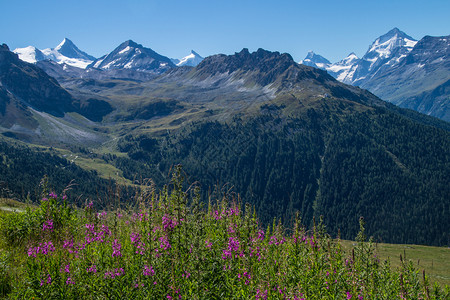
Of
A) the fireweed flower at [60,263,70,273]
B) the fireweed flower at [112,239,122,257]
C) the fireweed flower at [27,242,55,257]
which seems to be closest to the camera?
the fireweed flower at [60,263,70,273]

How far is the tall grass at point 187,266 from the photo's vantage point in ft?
25.6

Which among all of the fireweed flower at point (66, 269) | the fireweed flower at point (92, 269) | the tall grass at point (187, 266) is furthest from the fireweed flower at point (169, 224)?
the fireweed flower at point (66, 269)

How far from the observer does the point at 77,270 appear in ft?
27.3

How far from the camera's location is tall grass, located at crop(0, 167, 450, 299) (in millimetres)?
7812

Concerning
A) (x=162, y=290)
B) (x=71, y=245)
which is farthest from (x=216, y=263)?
(x=71, y=245)

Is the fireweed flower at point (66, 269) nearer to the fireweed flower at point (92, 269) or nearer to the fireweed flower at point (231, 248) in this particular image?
the fireweed flower at point (92, 269)

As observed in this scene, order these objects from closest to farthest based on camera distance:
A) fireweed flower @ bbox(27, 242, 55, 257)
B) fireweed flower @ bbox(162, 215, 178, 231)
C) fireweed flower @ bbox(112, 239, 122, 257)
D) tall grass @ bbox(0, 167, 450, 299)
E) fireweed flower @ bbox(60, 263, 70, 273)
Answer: tall grass @ bbox(0, 167, 450, 299) < fireweed flower @ bbox(60, 263, 70, 273) < fireweed flower @ bbox(112, 239, 122, 257) < fireweed flower @ bbox(162, 215, 178, 231) < fireweed flower @ bbox(27, 242, 55, 257)

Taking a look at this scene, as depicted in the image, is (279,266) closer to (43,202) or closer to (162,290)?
(162,290)

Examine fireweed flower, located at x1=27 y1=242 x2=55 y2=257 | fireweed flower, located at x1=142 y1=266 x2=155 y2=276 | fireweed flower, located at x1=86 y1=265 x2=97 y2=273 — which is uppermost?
fireweed flower, located at x1=142 y1=266 x2=155 y2=276

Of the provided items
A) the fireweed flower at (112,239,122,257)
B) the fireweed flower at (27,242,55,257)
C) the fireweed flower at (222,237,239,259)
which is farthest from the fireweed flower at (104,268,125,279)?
the fireweed flower at (222,237,239,259)

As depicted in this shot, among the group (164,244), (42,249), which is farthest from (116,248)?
(42,249)

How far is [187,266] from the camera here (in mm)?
7902

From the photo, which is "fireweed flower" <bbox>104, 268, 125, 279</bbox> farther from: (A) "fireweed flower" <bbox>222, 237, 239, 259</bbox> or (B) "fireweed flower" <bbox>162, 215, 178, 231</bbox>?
(A) "fireweed flower" <bbox>222, 237, 239, 259</bbox>

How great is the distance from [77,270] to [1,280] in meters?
2.51
